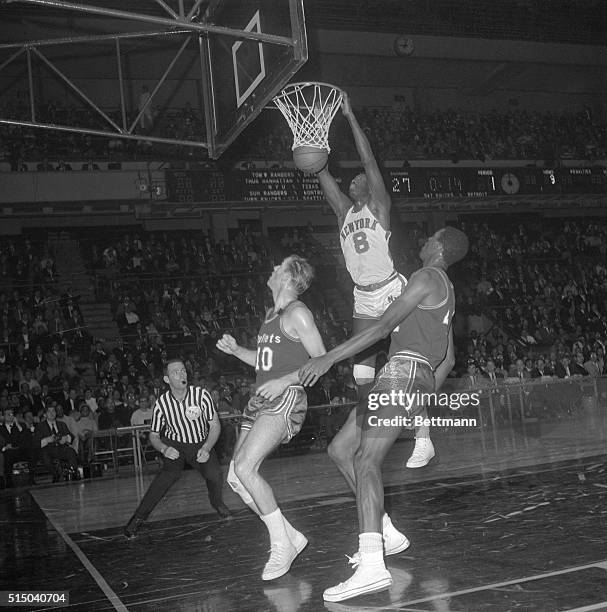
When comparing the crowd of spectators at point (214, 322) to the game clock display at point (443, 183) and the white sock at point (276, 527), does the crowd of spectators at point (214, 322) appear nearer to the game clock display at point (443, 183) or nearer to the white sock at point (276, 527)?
the game clock display at point (443, 183)

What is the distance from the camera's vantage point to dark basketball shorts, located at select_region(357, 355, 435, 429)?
184 inches

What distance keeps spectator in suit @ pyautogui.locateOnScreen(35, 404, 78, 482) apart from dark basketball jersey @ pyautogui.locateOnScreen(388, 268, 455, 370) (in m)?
10.5

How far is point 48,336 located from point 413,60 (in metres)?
17.2

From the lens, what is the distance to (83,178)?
74.1ft

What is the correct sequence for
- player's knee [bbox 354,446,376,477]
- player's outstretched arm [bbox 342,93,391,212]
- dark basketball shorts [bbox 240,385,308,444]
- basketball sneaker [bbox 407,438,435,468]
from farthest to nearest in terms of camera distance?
basketball sneaker [bbox 407,438,435,468] < player's outstretched arm [bbox 342,93,391,212] < dark basketball shorts [bbox 240,385,308,444] < player's knee [bbox 354,446,376,477]

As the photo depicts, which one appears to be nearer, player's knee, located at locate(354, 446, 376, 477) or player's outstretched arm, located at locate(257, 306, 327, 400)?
player's knee, located at locate(354, 446, 376, 477)

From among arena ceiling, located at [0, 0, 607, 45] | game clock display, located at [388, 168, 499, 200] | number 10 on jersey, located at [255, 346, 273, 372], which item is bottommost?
number 10 on jersey, located at [255, 346, 273, 372]

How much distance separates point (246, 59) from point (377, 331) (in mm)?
6066

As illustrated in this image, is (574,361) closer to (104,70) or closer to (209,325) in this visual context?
(209,325)

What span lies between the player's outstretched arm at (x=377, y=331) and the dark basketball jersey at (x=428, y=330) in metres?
0.18

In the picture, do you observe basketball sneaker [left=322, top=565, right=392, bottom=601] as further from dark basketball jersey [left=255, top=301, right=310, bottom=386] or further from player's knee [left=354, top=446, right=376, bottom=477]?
dark basketball jersey [left=255, top=301, right=310, bottom=386]

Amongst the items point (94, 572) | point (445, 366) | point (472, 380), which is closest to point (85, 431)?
point (472, 380)

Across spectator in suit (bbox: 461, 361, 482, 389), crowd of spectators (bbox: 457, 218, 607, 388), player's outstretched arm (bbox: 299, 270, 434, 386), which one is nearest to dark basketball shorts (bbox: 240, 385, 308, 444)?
player's outstretched arm (bbox: 299, 270, 434, 386)

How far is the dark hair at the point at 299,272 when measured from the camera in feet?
17.6
